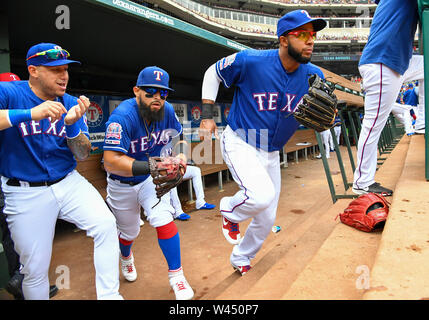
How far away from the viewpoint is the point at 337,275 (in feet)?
4.48

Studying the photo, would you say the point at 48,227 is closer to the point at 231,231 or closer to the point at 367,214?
the point at 231,231

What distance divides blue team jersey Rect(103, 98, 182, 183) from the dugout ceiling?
148 centimetres

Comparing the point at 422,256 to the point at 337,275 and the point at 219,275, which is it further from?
the point at 219,275

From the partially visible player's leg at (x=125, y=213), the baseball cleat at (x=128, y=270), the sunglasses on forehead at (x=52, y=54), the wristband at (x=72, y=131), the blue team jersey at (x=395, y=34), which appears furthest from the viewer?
the baseball cleat at (x=128, y=270)

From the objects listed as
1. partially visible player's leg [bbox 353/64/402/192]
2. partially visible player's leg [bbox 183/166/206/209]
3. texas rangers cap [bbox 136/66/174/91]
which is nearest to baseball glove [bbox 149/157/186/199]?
texas rangers cap [bbox 136/66/174/91]

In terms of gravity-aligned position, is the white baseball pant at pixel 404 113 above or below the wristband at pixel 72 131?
above

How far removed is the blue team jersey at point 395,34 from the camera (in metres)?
2.46

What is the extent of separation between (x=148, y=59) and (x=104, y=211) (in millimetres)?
5177

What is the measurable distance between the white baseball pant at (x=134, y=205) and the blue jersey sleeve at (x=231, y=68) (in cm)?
109

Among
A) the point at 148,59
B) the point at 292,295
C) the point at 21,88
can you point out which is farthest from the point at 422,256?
the point at 148,59

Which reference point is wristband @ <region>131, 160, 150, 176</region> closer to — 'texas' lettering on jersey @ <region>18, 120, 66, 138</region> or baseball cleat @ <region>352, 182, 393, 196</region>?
'texas' lettering on jersey @ <region>18, 120, 66, 138</region>

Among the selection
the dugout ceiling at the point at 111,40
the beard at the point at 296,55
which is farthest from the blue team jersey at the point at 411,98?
the beard at the point at 296,55

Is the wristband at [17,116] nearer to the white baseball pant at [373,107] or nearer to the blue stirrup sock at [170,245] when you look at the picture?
the blue stirrup sock at [170,245]

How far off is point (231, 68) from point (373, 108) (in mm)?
1299
